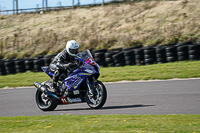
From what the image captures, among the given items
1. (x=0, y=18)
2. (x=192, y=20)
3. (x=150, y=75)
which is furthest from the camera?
(x=0, y=18)

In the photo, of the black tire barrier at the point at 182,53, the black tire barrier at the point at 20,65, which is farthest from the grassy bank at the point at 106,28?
the black tire barrier at the point at 20,65

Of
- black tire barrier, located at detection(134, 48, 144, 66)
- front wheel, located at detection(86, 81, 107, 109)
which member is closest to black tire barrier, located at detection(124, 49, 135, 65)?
black tire barrier, located at detection(134, 48, 144, 66)

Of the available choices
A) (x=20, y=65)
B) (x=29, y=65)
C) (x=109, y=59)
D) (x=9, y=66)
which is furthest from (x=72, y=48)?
(x=9, y=66)

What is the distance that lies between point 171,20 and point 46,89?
1757 cm

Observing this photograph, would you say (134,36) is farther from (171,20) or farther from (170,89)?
(170,89)

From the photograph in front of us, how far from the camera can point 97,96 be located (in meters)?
7.62

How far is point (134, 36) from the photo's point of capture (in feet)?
78.2

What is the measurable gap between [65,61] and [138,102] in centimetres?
226

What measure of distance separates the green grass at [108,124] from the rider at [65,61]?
1401 mm

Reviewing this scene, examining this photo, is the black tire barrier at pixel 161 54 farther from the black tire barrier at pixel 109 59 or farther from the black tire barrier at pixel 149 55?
the black tire barrier at pixel 109 59

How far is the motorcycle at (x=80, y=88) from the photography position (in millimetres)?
7566

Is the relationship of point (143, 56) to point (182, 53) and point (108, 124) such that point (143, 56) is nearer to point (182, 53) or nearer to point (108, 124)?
point (182, 53)

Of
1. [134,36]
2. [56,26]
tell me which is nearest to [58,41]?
[56,26]

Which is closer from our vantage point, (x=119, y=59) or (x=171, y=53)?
(x=171, y=53)
